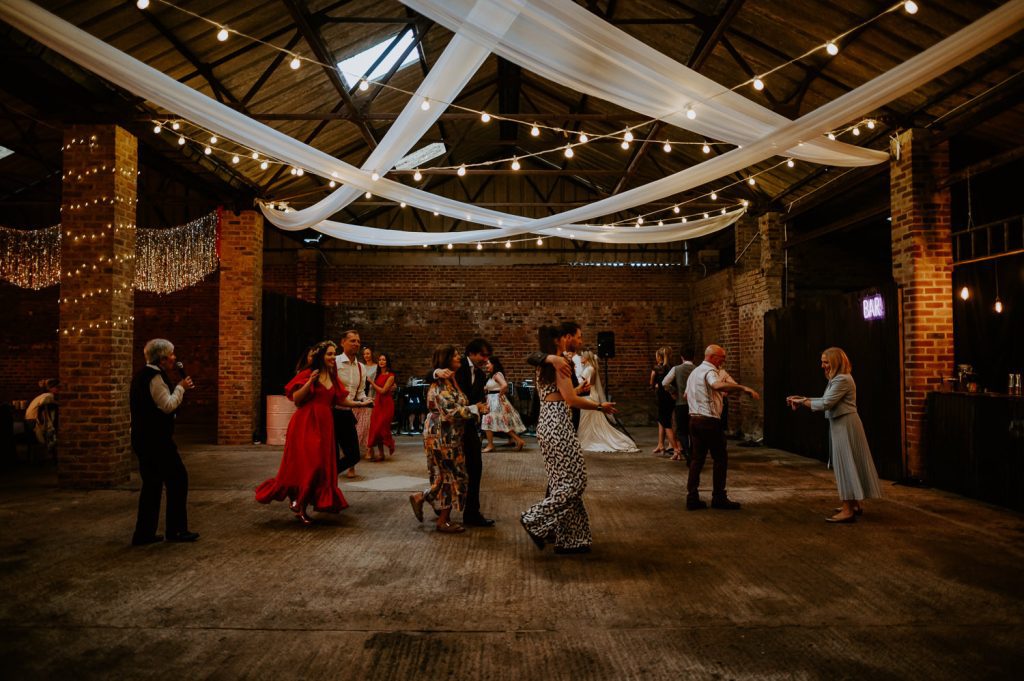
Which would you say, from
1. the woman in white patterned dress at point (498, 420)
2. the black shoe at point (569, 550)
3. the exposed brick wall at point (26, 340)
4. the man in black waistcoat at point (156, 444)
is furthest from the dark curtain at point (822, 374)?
the exposed brick wall at point (26, 340)

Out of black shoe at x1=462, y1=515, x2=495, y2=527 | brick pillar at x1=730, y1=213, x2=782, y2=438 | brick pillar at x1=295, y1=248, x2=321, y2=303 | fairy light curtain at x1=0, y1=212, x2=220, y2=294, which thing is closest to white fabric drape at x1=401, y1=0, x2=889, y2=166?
black shoe at x1=462, y1=515, x2=495, y2=527

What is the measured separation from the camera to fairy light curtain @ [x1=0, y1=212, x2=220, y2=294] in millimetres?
9828

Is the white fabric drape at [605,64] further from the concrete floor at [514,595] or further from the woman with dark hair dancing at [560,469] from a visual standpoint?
the concrete floor at [514,595]

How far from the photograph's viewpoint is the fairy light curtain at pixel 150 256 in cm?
983

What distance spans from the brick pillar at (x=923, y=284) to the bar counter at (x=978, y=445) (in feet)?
0.60

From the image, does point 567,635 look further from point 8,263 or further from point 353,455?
point 8,263

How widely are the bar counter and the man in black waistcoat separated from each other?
6232 mm

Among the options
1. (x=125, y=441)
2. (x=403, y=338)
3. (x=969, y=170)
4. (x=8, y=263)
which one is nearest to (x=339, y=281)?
→ (x=403, y=338)

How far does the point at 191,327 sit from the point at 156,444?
10.1 m

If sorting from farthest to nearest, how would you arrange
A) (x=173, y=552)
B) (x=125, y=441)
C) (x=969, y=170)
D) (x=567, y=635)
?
1. (x=125, y=441)
2. (x=969, y=170)
3. (x=173, y=552)
4. (x=567, y=635)

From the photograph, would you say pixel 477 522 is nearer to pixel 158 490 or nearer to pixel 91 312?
pixel 158 490

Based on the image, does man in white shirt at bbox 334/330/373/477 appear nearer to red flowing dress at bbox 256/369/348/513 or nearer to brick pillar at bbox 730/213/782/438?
red flowing dress at bbox 256/369/348/513

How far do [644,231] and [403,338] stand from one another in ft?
21.7

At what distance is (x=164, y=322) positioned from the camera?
1323 cm
